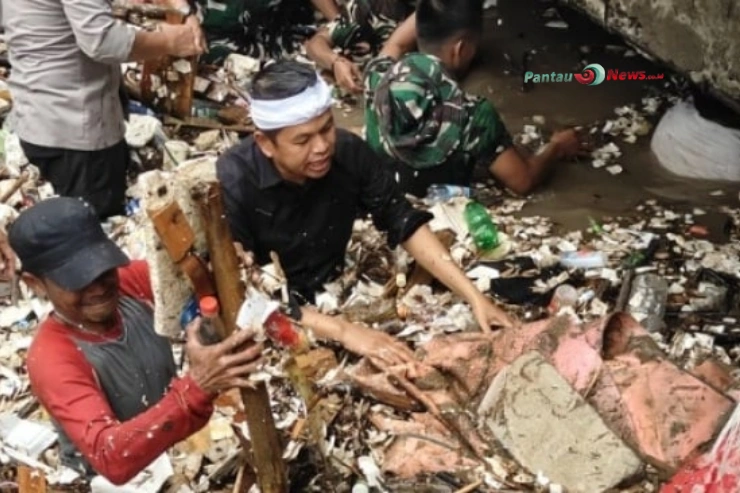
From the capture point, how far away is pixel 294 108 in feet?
12.7

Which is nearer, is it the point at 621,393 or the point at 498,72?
the point at 621,393

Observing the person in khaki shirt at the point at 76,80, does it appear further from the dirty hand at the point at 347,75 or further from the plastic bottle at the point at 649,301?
the plastic bottle at the point at 649,301

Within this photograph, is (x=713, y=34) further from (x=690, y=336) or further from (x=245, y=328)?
(x=245, y=328)

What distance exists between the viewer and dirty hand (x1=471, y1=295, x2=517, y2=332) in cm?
420

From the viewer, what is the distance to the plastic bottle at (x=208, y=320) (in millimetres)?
2352

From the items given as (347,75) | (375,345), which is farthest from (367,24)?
Result: (375,345)

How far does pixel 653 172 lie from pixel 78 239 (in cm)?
437

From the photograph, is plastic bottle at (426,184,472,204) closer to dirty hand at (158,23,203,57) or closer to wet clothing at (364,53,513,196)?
wet clothing at (364,53,513,196)

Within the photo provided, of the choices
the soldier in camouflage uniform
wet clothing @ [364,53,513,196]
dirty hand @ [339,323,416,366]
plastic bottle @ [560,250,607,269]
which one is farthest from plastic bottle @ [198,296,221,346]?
the soldier in camouflage uniform

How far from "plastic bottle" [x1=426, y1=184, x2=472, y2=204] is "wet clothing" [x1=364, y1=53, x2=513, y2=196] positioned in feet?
0.12

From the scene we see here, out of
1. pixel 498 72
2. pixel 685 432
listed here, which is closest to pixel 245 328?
pixel 685 432

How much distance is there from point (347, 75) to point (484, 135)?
197 cm

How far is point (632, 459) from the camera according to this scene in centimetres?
338

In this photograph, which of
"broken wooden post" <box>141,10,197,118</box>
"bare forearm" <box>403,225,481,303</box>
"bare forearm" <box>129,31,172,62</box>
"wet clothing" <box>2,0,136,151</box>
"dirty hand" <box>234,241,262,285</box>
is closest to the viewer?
"dirty hand" <box>234,241,262,285</box>
